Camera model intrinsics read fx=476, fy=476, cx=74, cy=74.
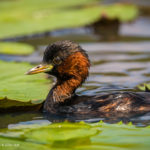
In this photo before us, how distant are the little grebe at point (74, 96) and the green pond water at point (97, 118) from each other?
0.18 meters

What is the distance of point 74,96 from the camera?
7.30 meters

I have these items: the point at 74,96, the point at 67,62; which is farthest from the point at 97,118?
the point at 67,62

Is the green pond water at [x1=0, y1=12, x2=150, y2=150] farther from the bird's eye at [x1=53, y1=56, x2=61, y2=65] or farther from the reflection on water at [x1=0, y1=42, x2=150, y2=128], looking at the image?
the bird's eye at [x1=53, y1=56, x2=61, y2=65]

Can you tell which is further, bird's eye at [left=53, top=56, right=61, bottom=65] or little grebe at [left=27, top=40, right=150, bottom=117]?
bird's eye at [left=53, top=56, right=61, bottom=65]

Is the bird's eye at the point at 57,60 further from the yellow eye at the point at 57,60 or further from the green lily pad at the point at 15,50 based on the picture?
the green lily pad at the point at 15,50

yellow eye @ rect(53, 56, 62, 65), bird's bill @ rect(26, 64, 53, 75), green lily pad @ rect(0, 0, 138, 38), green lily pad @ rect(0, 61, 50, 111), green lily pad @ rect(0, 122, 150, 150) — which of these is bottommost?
green lily pad @ rect(0, 122, 150, 150)

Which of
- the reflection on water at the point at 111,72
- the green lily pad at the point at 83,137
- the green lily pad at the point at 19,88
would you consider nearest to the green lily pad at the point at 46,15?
the reflection on water at the point at 111,72

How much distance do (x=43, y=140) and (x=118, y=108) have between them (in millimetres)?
2401

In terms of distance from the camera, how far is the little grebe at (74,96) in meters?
6.82

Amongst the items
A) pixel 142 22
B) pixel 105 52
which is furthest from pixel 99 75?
pixel 142 22

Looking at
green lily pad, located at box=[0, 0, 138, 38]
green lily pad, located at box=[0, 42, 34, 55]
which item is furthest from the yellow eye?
green lily pad, located at box=[0, 0, 138, 38]

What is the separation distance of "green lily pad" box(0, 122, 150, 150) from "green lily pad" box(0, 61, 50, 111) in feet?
4.73

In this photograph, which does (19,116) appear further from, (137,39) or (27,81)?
(137,39)

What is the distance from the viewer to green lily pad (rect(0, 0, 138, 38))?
39.9 feet
